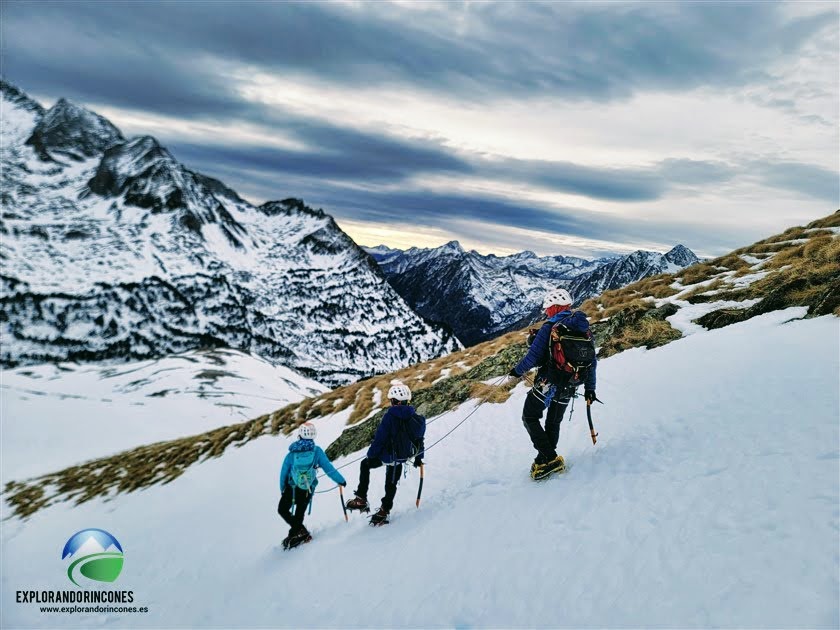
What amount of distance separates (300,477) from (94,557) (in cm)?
931

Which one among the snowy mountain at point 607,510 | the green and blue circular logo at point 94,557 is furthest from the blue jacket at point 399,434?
the green and blue circular logo at point 94,557

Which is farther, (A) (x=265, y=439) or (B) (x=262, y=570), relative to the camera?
(A) (x=265, y=439)

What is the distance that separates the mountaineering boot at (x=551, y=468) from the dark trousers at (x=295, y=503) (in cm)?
534

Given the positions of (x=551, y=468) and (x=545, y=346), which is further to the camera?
(x=551, y=468)

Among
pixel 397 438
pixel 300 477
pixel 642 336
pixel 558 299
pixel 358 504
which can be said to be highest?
pixel 558 299

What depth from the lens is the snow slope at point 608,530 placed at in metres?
5.11

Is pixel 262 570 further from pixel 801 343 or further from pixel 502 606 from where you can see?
pixel 801 343

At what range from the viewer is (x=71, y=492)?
25.1 meters

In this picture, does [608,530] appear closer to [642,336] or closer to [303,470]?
[303,470]

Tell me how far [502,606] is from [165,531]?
14.0 meters

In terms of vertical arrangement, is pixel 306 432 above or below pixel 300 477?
above

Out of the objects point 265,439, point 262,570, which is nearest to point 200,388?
point 265,439

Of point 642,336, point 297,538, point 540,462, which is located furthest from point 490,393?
point 297,538

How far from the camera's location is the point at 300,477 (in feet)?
33.4
